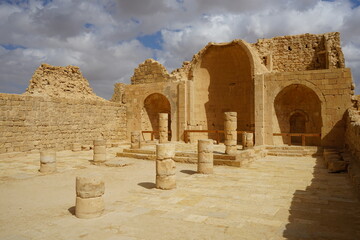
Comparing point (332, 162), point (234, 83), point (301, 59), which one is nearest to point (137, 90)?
point (234, 83)

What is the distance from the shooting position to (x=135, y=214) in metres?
5.10

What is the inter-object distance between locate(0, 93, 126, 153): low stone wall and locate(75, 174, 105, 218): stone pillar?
31.4ft

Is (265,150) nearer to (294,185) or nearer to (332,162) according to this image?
(332,162)

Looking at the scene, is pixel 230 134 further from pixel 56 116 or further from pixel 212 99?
pixel 56 116

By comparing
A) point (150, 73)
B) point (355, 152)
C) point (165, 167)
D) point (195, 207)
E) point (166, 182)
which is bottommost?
point (195, 207)

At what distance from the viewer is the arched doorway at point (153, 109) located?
1986 centimetres

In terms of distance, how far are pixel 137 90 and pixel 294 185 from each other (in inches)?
564

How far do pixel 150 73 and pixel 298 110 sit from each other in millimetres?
10145

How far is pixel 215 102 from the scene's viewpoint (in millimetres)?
18859

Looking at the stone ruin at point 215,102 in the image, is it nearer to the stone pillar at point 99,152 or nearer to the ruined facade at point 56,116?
the ruined facade at point 56,116

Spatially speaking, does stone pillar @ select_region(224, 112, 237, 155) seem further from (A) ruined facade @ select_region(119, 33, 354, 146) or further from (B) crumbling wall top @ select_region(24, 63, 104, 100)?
(B) crumbling wall top @ select_region(24, 63, 104, 100)

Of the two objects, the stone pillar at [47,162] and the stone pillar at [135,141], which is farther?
the stone pillar at [135,141]

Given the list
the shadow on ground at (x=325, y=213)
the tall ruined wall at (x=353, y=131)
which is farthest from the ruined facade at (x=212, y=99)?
the shadow on ground at (x=325, y=213)

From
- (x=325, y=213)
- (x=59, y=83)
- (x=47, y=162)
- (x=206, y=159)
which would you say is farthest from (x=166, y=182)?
(x=59, y=83)
